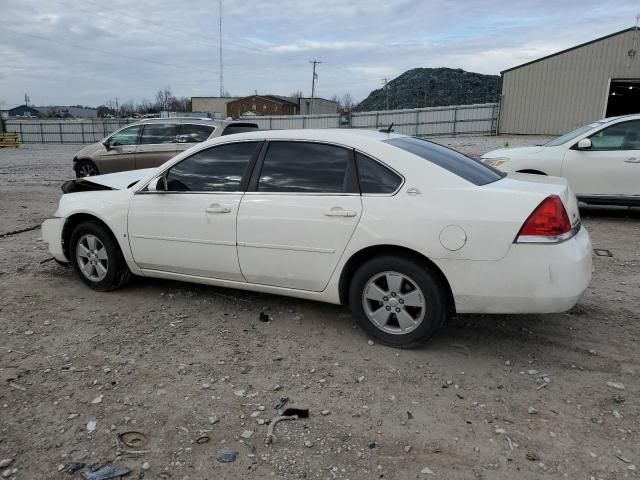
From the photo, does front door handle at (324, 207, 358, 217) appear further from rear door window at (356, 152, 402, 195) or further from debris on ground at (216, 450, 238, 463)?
debris on ground at (216, 450, 238, 463)

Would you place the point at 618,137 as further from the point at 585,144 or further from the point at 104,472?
the point at 104,472

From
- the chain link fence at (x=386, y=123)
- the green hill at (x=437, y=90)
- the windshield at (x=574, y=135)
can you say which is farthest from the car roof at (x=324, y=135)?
the green hill at (x=437, y=90)

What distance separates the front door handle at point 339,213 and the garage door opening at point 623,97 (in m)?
28.8

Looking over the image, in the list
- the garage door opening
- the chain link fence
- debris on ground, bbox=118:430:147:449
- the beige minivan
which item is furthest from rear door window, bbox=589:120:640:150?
the garage door opening

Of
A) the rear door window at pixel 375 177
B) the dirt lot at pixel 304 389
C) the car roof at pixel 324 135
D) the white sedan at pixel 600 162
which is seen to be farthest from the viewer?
the white sedan at pixel 600 162

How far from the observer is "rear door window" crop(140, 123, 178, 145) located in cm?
1163

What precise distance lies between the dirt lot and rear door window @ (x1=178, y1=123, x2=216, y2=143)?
698 centimetres

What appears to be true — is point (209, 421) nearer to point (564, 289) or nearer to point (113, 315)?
point (113, 315)

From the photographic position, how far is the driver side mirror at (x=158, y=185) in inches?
176

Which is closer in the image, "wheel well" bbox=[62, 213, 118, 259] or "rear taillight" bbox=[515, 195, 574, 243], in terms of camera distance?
"rear taillight" bbox=[515, 195, 574, 243]

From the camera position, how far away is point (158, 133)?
38.6ft

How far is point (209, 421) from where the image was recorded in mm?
2889

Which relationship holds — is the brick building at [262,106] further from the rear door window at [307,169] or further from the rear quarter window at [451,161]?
the rear quarter window at [451,161]

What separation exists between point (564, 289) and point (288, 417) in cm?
189
